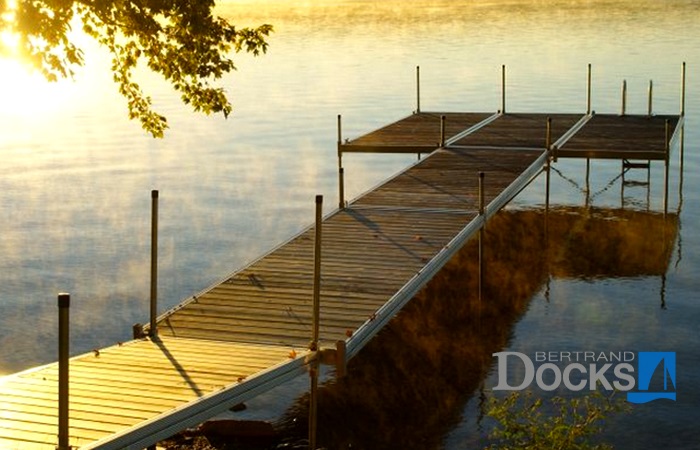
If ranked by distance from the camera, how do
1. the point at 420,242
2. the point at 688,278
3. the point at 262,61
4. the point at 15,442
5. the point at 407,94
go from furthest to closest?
the point at 262,61
the point at 407,94
the point at 688,278
the point at 420,242
the point at 15,442

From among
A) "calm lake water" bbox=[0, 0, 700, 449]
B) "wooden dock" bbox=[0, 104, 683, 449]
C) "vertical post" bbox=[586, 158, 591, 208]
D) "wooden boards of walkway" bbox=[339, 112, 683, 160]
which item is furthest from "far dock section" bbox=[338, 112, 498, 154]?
"vertical post" bbox=[586, 158, 591, 208]

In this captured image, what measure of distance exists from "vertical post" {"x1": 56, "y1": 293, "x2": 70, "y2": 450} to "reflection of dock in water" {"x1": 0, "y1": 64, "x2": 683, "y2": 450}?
0.03 meters

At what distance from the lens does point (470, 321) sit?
2269 centimetres

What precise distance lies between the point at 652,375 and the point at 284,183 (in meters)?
19.8

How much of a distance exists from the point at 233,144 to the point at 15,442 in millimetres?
35019

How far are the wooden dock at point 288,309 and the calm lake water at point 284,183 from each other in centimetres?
179

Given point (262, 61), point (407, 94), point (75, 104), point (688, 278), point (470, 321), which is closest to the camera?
point (470, 321)

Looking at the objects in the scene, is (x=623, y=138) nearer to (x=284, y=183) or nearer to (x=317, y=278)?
(x=284, y=183)

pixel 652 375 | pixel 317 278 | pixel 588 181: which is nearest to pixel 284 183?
pixel 588 181

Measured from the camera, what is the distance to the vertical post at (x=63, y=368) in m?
11.0

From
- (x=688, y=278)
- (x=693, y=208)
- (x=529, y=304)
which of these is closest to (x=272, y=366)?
(x=529, y=304)

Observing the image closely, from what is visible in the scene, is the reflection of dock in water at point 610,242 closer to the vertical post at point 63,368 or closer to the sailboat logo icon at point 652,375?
the sailboat logo icon at point 652,375

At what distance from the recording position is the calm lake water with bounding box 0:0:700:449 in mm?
21953

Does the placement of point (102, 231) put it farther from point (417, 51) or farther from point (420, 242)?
point (417, 51)
